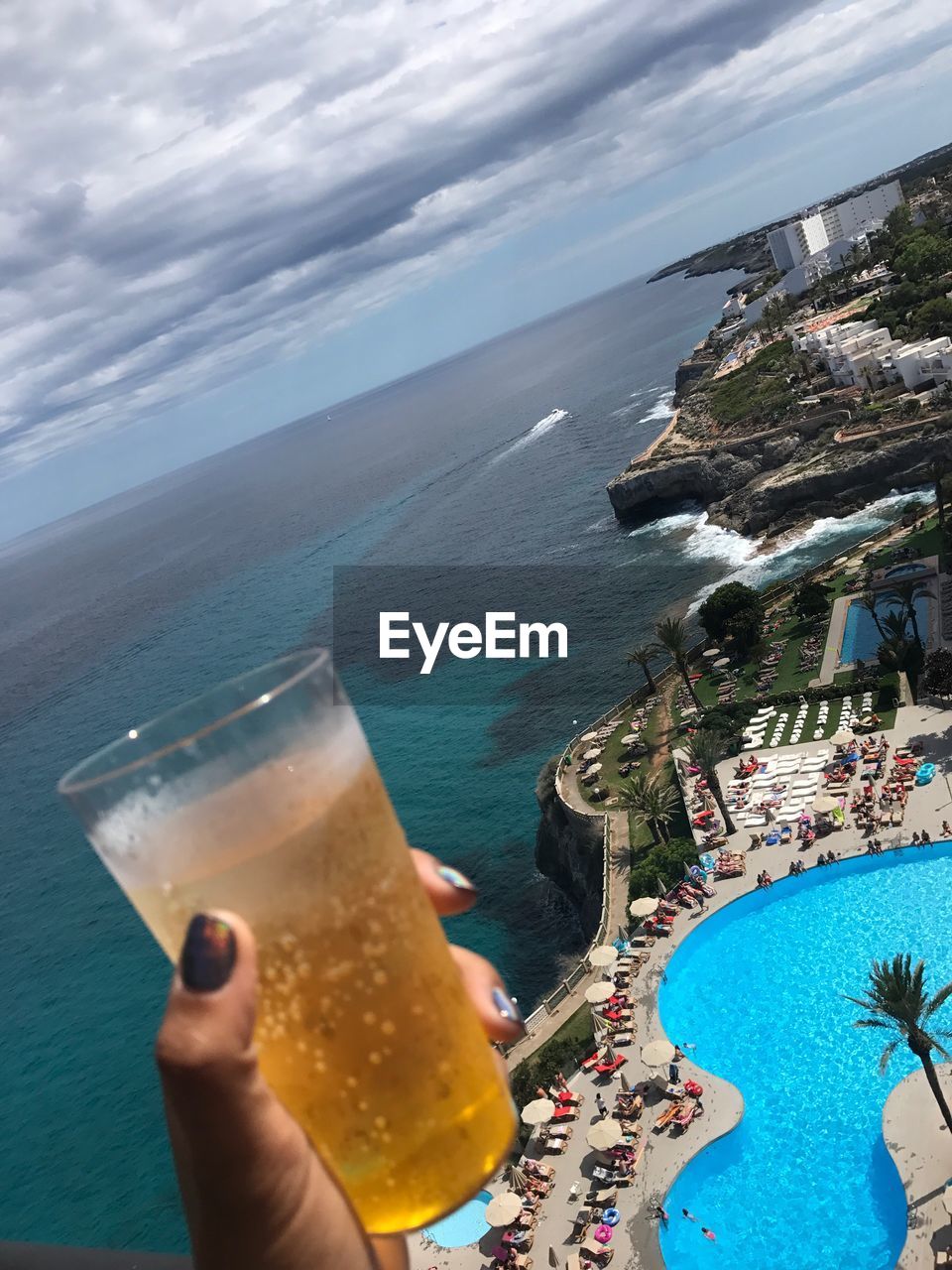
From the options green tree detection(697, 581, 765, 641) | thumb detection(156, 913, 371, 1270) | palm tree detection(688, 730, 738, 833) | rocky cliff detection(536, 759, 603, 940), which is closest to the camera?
thumb detection(156, 913, 371, 1270)

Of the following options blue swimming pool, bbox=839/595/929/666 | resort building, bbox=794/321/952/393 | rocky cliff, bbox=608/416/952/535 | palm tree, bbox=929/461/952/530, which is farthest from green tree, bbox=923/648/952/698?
resort building, bbox=794/321/952/393

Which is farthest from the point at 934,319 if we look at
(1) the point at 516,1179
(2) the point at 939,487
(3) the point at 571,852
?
(1) the point at 516,1179

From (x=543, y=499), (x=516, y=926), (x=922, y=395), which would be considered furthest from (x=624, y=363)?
(x=516, y=926)

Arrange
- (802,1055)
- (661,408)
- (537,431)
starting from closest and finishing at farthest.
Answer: (802,1055), (661,408), (537,431)

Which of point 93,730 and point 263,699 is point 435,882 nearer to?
point 263,699

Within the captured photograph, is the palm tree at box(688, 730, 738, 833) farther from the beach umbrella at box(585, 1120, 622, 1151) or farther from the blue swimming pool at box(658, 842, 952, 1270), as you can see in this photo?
the beach umbrella at box(585, 1120, 622, 1151)

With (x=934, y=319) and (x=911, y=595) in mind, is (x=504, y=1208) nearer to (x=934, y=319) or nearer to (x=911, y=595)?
(x=911, y=595)

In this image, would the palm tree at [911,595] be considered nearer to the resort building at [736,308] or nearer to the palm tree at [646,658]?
the palm tree at [646,658]
